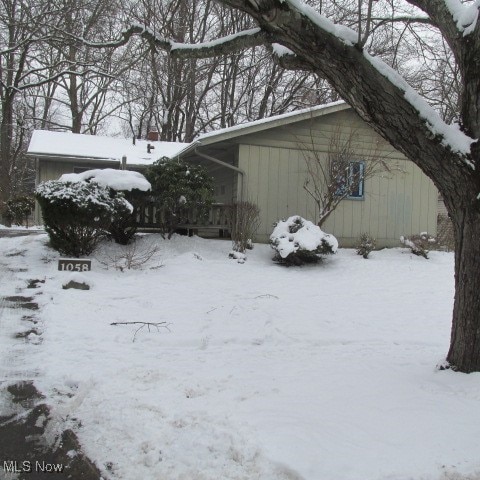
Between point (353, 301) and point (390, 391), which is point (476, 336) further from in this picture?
point (353, 301)

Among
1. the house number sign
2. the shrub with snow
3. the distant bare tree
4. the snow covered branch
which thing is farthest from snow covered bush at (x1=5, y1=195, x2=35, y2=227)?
the snow covered branch

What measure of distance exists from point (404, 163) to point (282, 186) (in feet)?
13.0

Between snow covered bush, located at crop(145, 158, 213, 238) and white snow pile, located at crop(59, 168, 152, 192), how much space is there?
1.05 ft

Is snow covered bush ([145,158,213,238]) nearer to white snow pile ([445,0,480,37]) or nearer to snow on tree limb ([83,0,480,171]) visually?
snow on tree limb ([83,0,480,171])

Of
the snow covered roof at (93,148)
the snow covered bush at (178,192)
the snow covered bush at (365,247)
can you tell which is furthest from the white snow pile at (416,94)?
the snow covered roof at (93,148)

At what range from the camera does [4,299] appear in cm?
658

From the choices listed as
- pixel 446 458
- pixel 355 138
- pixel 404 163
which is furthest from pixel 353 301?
pixel 404 163

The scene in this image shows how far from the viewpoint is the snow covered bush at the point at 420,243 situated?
41.6ft

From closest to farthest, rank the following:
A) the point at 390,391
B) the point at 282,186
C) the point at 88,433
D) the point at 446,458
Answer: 1. the point at 446,458
2. the point at 88,433
3. the point at 390,391
4. the point at 282,186

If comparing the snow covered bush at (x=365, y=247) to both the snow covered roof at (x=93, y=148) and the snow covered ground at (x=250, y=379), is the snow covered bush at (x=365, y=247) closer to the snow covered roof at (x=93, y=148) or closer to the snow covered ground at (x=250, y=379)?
the snow covered ground at (x=250, y=379)

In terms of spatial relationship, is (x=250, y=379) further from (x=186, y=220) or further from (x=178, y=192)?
(x=186, y=220)

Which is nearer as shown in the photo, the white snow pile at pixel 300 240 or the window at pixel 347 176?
the white snow pile at pixel 300 240

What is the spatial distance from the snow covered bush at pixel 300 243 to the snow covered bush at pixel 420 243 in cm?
311

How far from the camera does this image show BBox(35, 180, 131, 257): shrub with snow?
9023 millimetres
